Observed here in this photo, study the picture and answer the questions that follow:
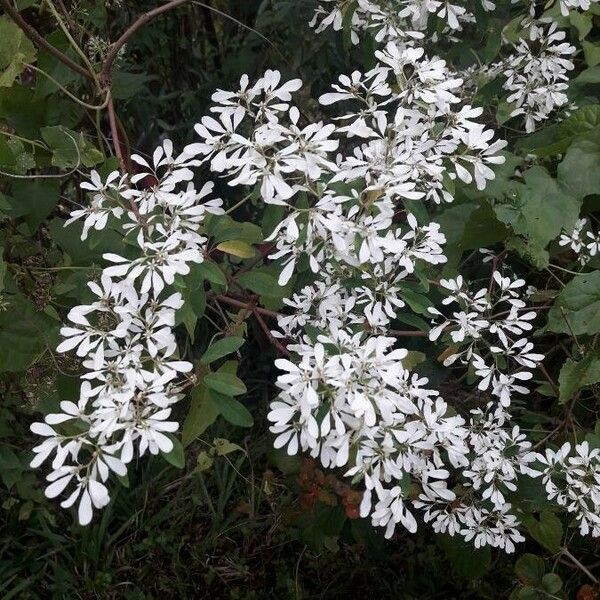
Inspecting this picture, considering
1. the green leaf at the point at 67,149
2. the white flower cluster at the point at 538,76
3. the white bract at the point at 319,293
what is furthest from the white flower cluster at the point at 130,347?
the white flower cluster at the point at 538,76

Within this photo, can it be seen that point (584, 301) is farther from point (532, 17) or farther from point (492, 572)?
point (492, 572)

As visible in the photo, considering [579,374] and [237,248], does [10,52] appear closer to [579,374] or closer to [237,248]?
[237,248]

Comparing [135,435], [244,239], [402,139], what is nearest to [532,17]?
[402,139]

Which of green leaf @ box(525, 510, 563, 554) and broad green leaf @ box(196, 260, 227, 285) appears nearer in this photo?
broad green leaf @ box(196, 260, 227, 285)

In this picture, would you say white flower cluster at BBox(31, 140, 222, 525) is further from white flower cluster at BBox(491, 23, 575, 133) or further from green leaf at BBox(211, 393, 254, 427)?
white flower cluster at BBox(491, 23, 575, 133)

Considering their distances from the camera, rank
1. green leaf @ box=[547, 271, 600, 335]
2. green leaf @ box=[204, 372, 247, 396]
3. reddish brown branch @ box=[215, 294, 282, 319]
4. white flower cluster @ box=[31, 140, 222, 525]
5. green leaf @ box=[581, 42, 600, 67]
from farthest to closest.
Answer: green leaf @ box=[581, 42, 600, 67] → green leaf @ box=[547, 271, 600, 335] → reddish brown branch @ box=[215, 294, 282, 319] → green leaf @ box=[204, 372, 247, 396] → white flower cluster @ box=[31, 140, 222, 525]

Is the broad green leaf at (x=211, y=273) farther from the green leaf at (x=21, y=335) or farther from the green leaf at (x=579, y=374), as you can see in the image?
the green leaf at (x=579, y=374)

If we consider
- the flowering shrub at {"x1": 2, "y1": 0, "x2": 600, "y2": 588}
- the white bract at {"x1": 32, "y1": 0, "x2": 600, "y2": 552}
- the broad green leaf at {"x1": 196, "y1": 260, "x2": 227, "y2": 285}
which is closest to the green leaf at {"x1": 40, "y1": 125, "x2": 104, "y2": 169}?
the flowering shrub at {"x1": 2, "y1": 0, "x2": 600, "y2": 588}

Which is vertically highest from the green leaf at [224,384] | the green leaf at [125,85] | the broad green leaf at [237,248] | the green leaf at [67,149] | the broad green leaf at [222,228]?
the broad green leaf at [222,228]

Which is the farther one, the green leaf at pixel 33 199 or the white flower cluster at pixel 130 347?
the green leaf at pixel 33 199
